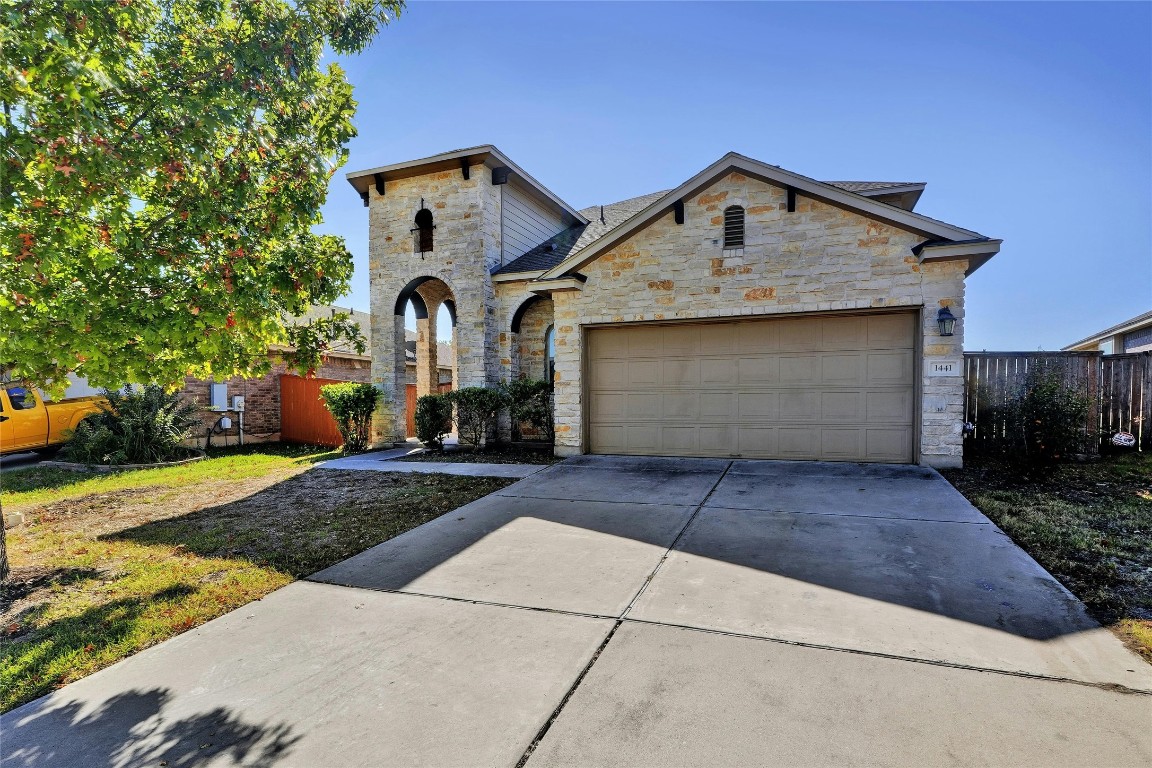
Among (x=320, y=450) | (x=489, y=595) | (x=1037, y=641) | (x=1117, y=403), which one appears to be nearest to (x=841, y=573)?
(x=1037, y=641)

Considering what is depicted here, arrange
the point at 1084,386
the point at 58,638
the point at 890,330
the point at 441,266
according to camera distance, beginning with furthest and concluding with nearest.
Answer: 1. the point at 441,266
2. the point at 1084,386
3. the point at 890,330
4. the point at 58,638

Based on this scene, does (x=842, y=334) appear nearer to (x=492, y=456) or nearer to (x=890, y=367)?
(x=890, y=367)

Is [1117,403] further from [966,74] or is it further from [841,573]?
[841,573]

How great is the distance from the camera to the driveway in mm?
2277

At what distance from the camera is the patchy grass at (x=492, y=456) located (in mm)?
10289

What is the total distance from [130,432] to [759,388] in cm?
1237

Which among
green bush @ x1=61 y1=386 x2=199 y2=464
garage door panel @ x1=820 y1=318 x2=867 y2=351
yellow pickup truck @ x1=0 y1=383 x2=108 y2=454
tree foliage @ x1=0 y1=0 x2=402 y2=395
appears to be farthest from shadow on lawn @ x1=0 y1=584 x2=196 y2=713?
yellow pickup truck @ x1=0 y1=383 x2=108 y2=454

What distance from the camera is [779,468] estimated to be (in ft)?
28.1

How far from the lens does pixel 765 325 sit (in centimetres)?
938

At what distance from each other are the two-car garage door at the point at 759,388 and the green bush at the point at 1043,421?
1608 mm

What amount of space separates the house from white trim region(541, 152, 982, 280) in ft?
0.07

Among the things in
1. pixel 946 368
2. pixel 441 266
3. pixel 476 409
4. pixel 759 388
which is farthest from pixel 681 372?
pixel 441 266

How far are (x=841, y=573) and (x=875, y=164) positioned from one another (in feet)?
48.2

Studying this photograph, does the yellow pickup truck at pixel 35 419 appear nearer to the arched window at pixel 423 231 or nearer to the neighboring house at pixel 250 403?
the neighboring house at pixel 250 403
